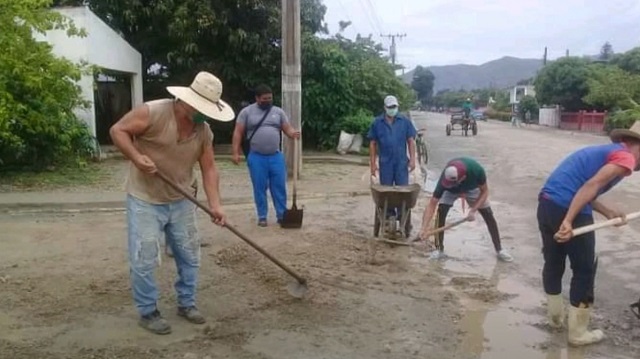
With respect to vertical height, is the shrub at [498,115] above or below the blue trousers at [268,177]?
below

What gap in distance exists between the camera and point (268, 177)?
788 centimetres

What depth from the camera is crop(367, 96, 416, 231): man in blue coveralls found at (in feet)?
24.8

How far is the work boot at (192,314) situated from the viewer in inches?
185

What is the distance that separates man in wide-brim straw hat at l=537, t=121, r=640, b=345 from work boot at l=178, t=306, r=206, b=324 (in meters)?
2.45

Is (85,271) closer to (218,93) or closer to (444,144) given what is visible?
(218,93)

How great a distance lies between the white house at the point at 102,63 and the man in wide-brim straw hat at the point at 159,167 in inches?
379

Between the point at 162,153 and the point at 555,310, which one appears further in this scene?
the point at 555,310

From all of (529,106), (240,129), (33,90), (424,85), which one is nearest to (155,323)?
(240,129)

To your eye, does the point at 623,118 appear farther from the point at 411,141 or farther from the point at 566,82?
the point at 411,141

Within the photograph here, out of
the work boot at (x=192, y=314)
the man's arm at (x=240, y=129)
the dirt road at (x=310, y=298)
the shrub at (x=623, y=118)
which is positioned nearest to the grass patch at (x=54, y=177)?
the dirt road at (x=310, y=298)

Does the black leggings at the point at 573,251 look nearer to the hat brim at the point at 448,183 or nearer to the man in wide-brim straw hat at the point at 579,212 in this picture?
the man in wide-brim straw hat at the point at 579,212

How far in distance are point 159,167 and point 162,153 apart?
9cm

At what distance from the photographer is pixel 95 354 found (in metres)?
4.11

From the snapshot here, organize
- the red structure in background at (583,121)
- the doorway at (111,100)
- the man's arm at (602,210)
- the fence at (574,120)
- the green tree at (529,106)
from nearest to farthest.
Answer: the man's arm at (602,210) < the doorway at (111,100) < the red structure in background at (583,121) < the fence at (574,120) < the green tree at (529,106)
